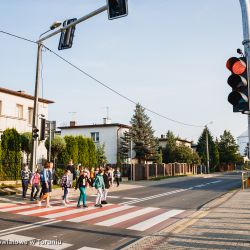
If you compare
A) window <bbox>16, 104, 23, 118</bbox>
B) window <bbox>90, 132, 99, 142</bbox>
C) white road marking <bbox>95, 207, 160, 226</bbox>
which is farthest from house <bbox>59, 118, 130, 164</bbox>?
white road marking <bbox>95, 207, 160, 226</bbox>

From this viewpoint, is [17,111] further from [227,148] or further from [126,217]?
[227,148]

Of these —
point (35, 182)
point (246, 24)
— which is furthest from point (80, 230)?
point (35, 182)

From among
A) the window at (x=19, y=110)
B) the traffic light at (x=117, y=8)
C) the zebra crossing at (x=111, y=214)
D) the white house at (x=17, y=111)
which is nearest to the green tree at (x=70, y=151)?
the white house at (x=17, y=111)

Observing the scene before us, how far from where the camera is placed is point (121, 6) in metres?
8.68

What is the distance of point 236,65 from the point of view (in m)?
5.85

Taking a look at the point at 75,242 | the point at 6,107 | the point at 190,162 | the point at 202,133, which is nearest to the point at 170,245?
the point at 75,242

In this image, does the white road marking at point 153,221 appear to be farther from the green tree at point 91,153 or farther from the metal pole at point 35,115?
the green tree at point 91,153

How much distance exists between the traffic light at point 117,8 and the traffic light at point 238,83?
3.61 metres

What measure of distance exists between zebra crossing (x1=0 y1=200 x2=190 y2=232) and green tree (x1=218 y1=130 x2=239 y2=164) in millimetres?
83477

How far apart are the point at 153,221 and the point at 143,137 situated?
42440 mm

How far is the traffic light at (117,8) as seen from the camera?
8617 millimetres

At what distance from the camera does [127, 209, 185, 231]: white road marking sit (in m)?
10.1

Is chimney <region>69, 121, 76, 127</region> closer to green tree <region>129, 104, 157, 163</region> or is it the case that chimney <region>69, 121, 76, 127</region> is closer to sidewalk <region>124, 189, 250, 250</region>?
green tree <region>129, 104, 157, 163</region>

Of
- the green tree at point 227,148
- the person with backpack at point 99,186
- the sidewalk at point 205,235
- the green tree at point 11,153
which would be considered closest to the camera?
the sidewalk at point 205,235
